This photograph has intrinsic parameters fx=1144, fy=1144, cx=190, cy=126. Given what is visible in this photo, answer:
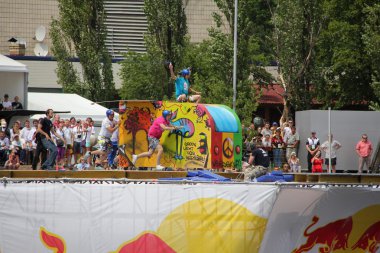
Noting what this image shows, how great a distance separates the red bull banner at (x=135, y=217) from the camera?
16.1 metres

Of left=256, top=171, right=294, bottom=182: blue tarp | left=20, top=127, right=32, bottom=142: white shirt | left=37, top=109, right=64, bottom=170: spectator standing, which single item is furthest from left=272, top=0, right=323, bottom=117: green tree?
left=256, top=171, right=294, bottom=182: blue tarp

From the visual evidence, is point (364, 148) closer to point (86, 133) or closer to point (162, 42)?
point (86, 133)

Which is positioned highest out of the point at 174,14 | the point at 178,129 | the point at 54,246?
the point at 174,14

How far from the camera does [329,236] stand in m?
17.2

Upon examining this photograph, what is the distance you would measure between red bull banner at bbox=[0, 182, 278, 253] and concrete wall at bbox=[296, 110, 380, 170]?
21.1m

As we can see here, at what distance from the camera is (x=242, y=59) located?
53906mm

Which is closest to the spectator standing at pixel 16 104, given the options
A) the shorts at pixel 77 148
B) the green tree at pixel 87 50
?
the shorts at pixel 77 148

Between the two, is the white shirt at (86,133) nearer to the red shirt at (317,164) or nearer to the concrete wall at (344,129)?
the red shirt at (317,164)

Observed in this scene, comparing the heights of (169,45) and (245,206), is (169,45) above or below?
above

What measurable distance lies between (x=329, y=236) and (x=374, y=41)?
33.2m

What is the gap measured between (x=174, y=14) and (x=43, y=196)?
4162cm

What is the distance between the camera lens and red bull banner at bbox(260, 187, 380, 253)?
16.4 metres

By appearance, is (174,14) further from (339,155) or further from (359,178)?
(359,178)

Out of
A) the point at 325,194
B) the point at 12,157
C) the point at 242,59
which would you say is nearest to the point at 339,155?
the point at 12,157
